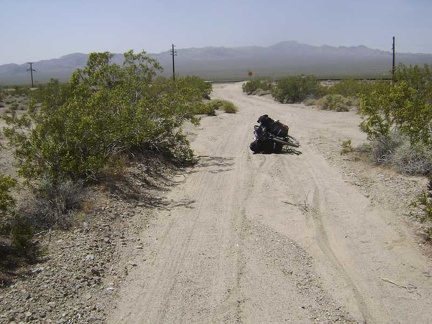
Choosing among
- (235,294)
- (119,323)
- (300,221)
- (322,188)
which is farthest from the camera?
(322,188)

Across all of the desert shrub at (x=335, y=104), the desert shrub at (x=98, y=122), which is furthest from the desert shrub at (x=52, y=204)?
the desert shrub at (x=335, y=104)

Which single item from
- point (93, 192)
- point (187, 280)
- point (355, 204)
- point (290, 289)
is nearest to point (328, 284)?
point (290, 289)

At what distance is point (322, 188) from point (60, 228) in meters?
5.78

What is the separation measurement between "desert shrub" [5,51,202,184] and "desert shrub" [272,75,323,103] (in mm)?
20074

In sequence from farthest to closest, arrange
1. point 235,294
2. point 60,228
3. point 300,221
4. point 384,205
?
point 384,205 < point 300,221 < point 60,228 < point 235,294

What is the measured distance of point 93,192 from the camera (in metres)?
8.80

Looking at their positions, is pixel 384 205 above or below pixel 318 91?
below

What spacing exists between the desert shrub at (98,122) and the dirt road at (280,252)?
1630mm

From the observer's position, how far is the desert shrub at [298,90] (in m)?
33.7

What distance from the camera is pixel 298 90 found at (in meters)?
34.0

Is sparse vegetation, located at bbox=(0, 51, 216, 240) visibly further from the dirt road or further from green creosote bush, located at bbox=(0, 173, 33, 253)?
the dirt road

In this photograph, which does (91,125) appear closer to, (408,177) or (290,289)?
(290,289)

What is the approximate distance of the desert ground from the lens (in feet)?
17.9

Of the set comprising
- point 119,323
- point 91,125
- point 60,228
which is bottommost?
point 119,323
